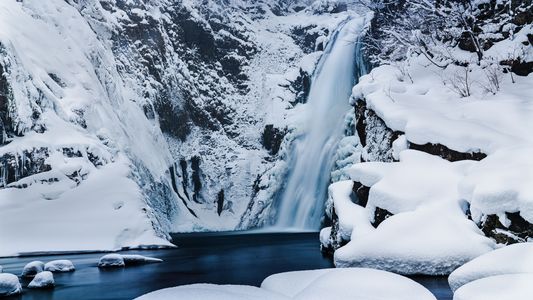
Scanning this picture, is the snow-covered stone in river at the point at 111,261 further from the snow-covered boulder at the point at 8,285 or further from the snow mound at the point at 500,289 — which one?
the snow mound at the point at 500,289

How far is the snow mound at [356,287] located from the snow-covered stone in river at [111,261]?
776 centimetres

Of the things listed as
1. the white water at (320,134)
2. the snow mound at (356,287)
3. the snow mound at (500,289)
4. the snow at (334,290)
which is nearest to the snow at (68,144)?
the white water at (320,134)

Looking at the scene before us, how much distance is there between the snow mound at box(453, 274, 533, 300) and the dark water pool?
1.65m

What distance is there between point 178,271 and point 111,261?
234cm

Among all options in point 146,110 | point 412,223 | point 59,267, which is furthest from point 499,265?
point 146,110

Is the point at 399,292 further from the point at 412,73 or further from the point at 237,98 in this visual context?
the point at 237,98

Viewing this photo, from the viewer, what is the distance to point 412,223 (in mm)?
8352

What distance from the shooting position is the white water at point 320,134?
28016 mm

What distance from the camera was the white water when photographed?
2802 centimetres

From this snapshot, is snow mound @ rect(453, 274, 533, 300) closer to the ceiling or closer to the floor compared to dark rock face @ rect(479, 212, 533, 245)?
closer to the ceiling

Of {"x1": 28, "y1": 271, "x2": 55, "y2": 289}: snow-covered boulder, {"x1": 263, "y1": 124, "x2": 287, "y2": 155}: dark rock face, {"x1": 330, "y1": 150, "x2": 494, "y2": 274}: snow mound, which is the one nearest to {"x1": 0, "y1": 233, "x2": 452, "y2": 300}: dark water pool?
{"x1": 28, "y1": 271, "x2": 55, "y2": 289}: snow-covered boulder

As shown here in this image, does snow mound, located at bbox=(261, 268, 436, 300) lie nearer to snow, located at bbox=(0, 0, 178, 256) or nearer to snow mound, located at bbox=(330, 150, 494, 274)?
snow mound, located at bbox=(330, 150, 494, 274)

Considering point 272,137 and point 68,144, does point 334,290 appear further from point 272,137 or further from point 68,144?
point 272,137

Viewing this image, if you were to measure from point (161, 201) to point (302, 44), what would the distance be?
22911mm
